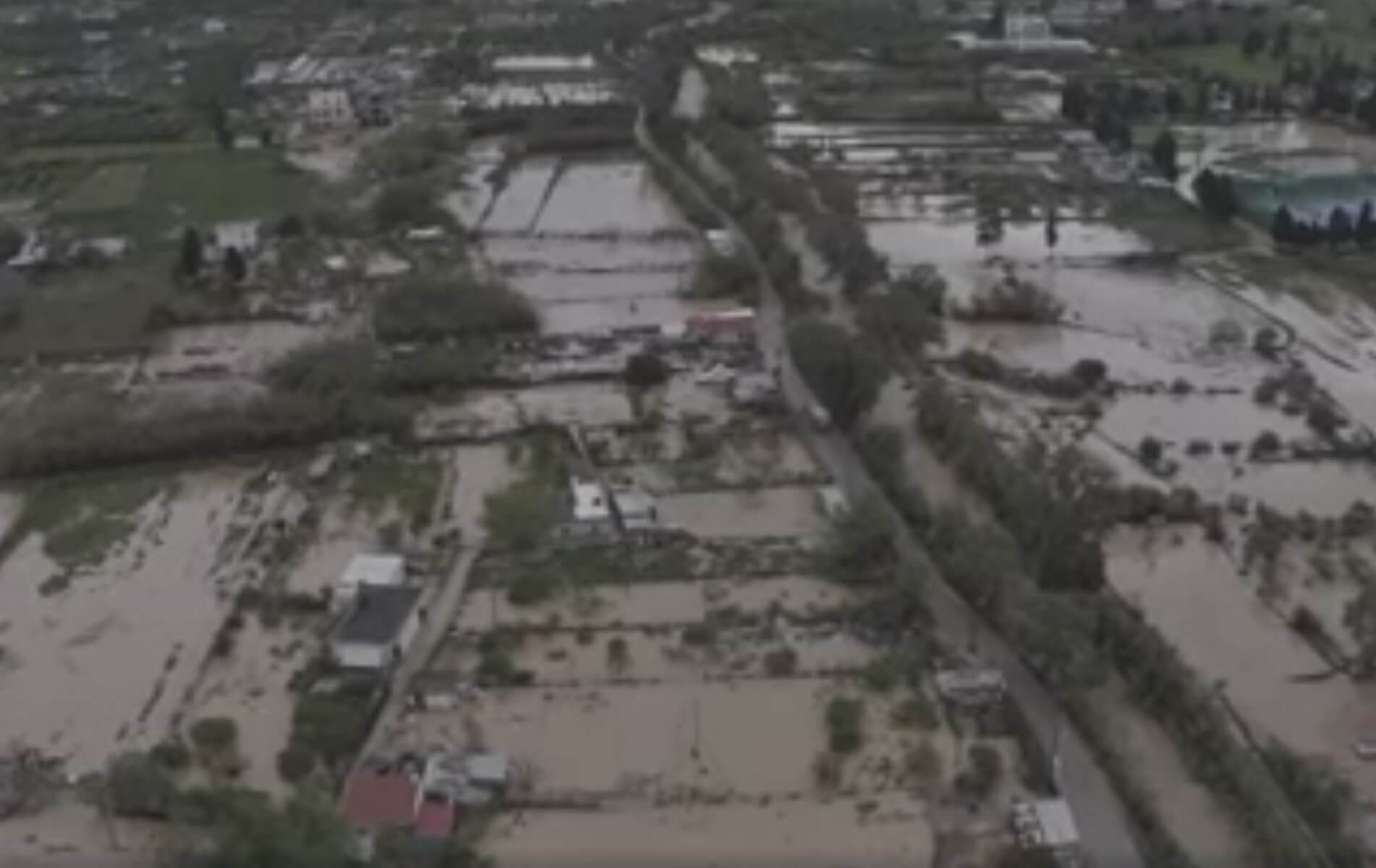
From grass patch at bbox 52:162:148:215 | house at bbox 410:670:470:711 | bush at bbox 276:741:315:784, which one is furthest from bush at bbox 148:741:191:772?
grass patch at bbox 52:162:148:215

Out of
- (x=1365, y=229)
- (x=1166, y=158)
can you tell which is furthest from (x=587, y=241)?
(x=1365, y=229)

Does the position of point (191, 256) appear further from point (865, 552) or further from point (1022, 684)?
point (1022, 684)

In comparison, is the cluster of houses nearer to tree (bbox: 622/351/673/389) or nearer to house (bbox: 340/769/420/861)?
house (bbox: 340/769/420/861)

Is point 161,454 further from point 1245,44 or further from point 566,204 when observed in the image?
point 1245,44

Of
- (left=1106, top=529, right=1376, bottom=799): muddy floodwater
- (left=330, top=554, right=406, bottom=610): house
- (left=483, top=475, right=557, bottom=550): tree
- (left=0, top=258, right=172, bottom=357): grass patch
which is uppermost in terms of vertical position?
(left=0, top=258, right=172, bottom=357): grass patch

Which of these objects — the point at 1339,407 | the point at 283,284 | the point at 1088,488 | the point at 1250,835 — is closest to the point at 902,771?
the point at 1250,835

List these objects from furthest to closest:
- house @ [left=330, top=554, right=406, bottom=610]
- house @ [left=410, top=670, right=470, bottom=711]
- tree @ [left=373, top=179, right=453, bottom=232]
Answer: tree @ [left=373, top=179, right=453, bottom=232], house @ [left=330, top=554, right=406, bottom=610], house @ [left=410, top=670, right=470, bottom=711]
